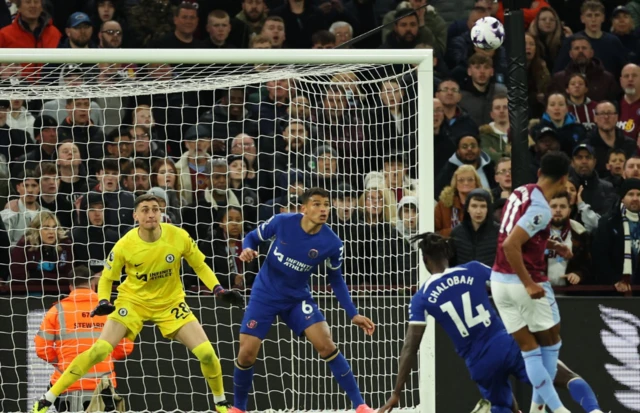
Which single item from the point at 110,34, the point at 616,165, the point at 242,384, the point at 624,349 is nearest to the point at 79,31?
the point at 110,34

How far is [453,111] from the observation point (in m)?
12.3

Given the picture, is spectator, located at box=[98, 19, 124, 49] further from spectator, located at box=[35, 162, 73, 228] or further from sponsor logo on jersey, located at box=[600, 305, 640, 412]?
sponsor logo on jersey, located at box=[600, 305, 640, 412]

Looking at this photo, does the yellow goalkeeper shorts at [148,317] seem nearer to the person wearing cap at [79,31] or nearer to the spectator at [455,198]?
the spectator at [455,198]

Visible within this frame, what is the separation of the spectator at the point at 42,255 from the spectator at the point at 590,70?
16.9 ft

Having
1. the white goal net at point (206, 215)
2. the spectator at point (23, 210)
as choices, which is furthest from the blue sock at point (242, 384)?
the spectator at point (23, 210)

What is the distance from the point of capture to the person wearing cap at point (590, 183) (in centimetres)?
1156

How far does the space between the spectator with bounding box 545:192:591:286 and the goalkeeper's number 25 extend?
240 cm

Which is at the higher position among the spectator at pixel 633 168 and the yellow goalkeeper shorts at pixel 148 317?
the spectator at pixel 633 168

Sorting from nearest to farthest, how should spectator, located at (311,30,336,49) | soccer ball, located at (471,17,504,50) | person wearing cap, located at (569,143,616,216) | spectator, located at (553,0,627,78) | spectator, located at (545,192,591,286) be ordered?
soccer ball, located at (471,17,504,50), spectator, located at (545,192,591,286), person wearing cap, located at (569,143,616,216), spectator, located at (311,30,336,49), spectator, located at (553,0,627,78)

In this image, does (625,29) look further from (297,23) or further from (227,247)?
(227,247)

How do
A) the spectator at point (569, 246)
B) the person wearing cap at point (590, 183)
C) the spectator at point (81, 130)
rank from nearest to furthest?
the spectator at point (569, 246) → the person wearing cap at point (590, 183) → the spectator at point (81, 130)

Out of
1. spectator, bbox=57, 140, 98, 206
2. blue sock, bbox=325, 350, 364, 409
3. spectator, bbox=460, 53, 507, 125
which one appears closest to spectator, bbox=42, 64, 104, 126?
spectator, bbox=57, 140, 98, 206

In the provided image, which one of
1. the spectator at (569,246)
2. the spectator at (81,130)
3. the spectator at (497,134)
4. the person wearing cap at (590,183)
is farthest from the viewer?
the spectator at (497,134)

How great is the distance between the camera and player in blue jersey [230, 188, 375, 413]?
9.95m
